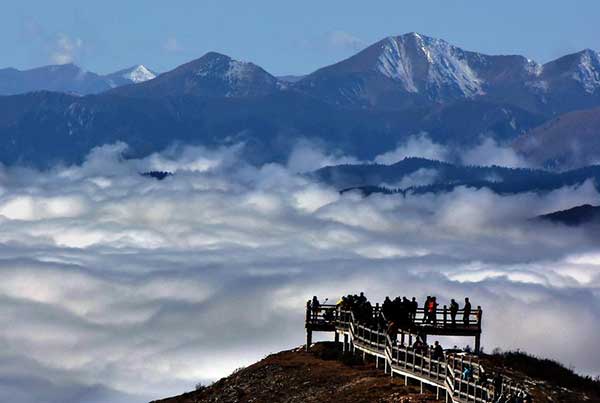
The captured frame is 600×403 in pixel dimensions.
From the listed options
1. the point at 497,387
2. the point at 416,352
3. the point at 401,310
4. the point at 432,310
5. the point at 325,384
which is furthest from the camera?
the point at 432,310

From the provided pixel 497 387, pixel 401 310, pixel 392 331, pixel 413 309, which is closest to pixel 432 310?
pixel 413 309

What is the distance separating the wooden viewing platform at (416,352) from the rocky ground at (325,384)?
0.82 m

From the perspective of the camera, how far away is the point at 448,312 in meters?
92.8

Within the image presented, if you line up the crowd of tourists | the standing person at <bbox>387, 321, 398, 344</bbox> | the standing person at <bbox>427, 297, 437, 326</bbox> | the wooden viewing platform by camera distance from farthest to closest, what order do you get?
the standing person at <bbox>427, 297, 437, 326</bbox>
the crowd of tourists
the standing person at <bbox>387, 321, 398, 344</bbox>
the wooden viewing platform

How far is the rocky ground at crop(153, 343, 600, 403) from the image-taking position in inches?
3088

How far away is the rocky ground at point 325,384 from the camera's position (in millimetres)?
78438

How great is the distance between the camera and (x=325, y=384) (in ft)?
283

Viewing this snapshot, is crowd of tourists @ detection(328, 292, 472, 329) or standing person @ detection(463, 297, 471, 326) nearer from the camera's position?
crowd of tourists @ detection(328, 292, 472, 329)

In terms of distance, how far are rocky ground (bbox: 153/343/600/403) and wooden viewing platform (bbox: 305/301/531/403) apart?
0.82m

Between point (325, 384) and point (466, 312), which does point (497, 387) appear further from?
point (466, 312)

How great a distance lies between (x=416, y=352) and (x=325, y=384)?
7491mm

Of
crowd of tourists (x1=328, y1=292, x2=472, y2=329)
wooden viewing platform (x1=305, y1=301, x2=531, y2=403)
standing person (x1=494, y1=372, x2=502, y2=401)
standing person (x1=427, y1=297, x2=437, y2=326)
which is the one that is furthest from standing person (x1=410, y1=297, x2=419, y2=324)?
standing person (x1=494, y1=372, x2=502, y2=401)

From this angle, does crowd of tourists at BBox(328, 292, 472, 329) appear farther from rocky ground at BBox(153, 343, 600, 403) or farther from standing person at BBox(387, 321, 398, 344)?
rocky ground at BBox(153, 343, 600, 403)

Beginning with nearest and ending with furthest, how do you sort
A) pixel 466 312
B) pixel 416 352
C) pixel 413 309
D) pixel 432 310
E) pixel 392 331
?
1. pixel 416 352
2. pixel 392 331
3. pixel 413 309
4. pixel 432 310
5. pixel 466 312
